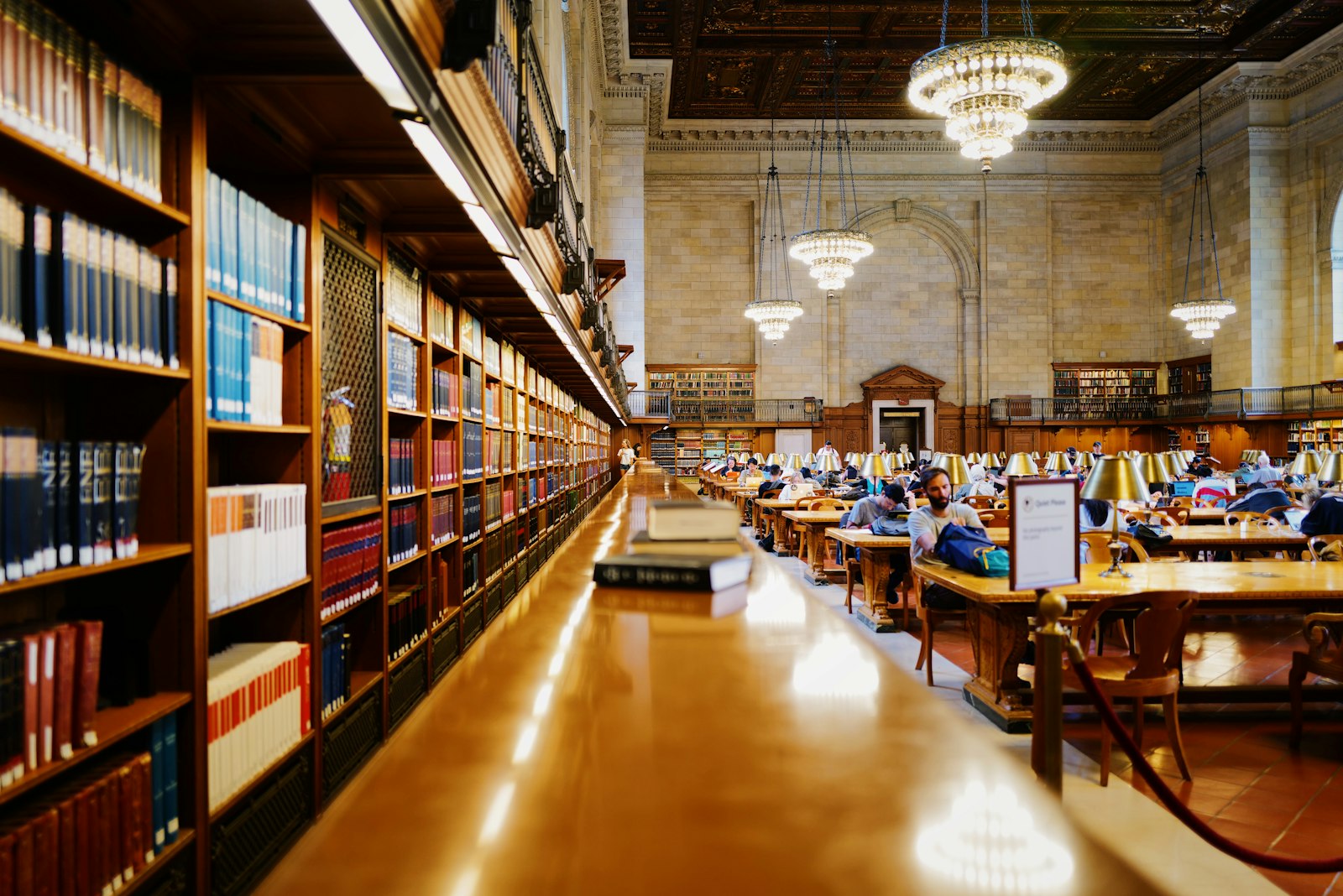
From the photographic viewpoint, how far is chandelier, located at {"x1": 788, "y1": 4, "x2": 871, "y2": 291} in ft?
51.1

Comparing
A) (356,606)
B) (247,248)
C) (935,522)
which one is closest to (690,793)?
(247,248)

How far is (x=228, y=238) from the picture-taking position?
84.8 inches

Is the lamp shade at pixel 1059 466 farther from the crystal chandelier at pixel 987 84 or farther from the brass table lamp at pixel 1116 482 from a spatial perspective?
the brass table lamp at pixel 1116 482

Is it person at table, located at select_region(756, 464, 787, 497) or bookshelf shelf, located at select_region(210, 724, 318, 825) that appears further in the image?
person at table, located at select_region(756, 464, 787, 497)

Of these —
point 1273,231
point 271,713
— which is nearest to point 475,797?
point 271,713

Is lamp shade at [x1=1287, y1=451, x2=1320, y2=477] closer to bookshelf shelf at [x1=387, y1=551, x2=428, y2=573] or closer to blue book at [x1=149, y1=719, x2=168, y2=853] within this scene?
bookshelf shelf at [x1=387, y1=551, x2=428, y2=573]

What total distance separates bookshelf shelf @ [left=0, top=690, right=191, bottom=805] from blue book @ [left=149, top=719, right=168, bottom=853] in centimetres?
4

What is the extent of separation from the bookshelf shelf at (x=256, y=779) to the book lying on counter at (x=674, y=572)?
1.30 meters

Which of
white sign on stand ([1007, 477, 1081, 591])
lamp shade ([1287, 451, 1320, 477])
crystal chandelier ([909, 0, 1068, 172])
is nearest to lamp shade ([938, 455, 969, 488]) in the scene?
white sign on stand ([1007, 477, 1081, 591])

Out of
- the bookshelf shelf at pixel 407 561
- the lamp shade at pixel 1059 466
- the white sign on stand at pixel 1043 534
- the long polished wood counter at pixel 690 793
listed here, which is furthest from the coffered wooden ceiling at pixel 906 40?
the long polished wood counter at pixel 690 793

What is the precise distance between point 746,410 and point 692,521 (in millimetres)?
19404

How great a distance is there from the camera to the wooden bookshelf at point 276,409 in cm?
177

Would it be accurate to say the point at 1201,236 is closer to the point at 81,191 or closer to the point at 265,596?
the point at 265,596

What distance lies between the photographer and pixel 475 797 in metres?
0.66
